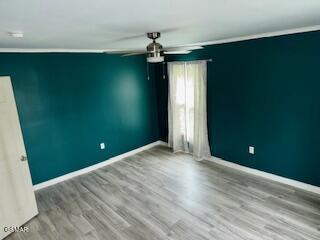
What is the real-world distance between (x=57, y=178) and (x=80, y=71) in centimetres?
199

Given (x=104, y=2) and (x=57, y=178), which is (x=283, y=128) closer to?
(x=104, y=2)

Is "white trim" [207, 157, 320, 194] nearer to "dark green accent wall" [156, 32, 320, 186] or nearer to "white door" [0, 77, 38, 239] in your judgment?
"dark green accent wall" [156, 32, 320, 186]

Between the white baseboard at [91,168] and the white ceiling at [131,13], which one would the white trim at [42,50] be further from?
the white baseboard at [91,168]

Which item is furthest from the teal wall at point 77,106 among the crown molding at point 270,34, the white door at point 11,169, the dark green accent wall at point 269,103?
the crown molding at point 270,34

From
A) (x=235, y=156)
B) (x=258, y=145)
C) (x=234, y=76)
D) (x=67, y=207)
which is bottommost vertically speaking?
(x=67, y=207)

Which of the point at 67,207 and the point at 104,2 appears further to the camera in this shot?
the point at 67,207

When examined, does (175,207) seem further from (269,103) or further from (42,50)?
(42,50)

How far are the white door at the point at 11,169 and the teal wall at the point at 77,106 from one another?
0.82 m

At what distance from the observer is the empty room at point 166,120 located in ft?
7.06

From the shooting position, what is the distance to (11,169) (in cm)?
288

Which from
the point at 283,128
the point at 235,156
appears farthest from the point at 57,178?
the point at 283,128

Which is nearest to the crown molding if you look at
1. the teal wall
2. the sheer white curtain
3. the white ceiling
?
the sheer white curtain

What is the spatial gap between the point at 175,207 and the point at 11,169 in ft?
7.20

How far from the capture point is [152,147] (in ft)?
18.3
